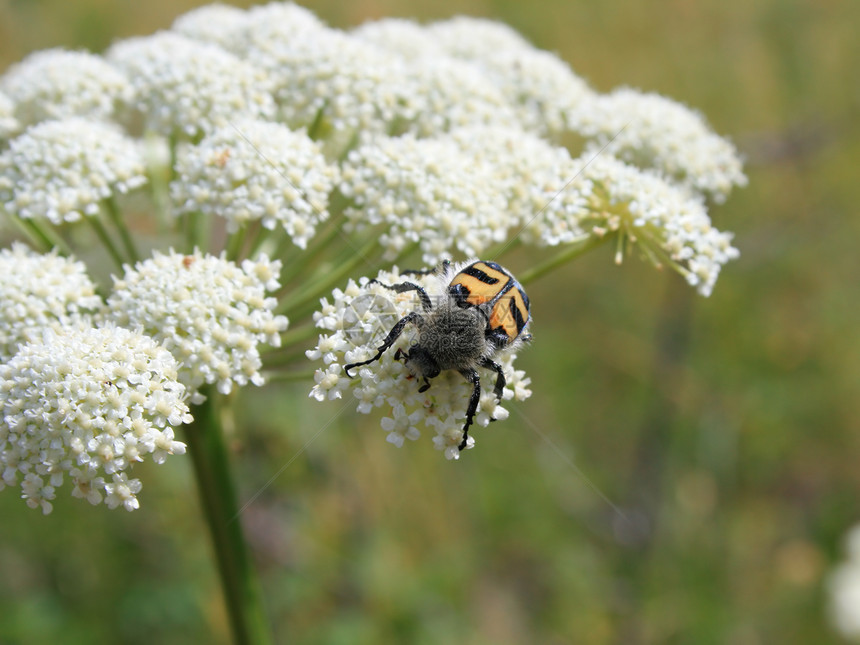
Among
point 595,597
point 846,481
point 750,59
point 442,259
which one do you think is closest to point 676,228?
point 442,259

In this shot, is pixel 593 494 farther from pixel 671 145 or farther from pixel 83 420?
pixel 83 420

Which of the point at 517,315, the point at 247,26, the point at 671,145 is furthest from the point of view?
the point at 247,26

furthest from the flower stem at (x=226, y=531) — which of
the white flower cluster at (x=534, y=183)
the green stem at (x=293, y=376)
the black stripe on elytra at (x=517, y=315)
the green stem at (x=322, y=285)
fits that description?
the white flower cluster at (x=534, y=183)

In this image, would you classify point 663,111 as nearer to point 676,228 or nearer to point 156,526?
point 676,228

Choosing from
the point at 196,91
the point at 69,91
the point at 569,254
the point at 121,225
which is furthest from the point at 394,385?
the point at 69,91

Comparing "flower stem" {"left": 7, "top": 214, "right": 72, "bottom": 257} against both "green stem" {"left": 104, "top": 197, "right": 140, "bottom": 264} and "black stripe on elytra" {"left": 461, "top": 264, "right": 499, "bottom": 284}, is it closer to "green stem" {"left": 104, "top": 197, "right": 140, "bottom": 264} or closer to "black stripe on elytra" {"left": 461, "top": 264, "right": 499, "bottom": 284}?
"green stem" {"left": 104, "top": 197, "right": 140, "bottom": 264}

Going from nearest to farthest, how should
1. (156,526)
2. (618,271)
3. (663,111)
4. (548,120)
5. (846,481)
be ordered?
(663,111) < (548,120) < (156,526) < (846,481) < (618,271)
